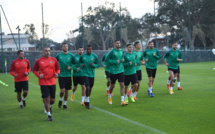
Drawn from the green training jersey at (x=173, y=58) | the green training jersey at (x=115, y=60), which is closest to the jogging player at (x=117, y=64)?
the green training jersey at (x=115, y=60)

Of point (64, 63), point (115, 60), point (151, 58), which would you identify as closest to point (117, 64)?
point (115, 60)

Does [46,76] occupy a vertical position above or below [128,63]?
below

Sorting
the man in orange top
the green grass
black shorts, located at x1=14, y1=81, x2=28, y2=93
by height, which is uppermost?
the man in orange top

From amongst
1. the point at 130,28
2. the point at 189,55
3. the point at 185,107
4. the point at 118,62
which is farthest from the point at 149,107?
the point at 130,28

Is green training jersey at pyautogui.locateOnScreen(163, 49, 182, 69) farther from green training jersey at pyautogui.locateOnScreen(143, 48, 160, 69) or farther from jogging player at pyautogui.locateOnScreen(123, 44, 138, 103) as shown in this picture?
jogging player at pyautogui.locateOnScreen(123, 44, 138, 103)

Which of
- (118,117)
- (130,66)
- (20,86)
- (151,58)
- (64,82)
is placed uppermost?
(151,58)

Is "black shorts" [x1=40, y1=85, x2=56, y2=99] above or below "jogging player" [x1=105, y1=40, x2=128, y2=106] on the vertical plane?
below

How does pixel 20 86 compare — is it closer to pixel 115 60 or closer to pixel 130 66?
pixel 115 60

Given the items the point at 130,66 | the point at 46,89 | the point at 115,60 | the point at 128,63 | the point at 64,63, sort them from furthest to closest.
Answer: the point at 130,66, the point at 128,63, the point at 115,60, the point at 64,63, the point at 46,89

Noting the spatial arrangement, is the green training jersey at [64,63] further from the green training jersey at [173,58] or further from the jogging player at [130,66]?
the green training jersey at [173,58]

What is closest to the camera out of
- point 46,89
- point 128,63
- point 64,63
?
point 46,89

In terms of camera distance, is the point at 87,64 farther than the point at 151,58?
No

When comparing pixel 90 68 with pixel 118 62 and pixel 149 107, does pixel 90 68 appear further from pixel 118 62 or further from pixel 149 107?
pixel 149 107

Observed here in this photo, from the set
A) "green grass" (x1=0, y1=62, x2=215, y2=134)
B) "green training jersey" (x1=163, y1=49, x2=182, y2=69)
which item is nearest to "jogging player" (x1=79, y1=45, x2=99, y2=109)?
"green grass" (x1=0, y1=62, x2=215, y2=134)
